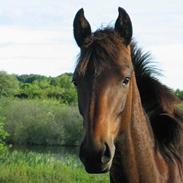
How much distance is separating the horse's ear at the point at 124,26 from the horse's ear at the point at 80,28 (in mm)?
240

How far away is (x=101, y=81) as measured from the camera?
3.38 meters

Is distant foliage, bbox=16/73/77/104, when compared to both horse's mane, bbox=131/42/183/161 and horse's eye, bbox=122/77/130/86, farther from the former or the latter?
horse's eye, bbox=122/77/130/86

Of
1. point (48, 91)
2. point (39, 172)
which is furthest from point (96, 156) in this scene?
point (48, 91)

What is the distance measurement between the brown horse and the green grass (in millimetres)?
8773

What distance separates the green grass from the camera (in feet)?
42.5

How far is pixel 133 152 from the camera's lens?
12.5 ft

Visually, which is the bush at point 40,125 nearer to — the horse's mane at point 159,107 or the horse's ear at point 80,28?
the horse's mane at point 159,107

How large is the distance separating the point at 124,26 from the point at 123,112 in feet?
2.21

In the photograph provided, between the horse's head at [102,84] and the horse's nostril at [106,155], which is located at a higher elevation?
the horse's head at [102,84]

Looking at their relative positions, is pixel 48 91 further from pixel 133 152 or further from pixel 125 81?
pixel 125 81

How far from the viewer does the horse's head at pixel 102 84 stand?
3.12m

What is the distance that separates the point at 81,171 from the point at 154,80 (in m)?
10.4

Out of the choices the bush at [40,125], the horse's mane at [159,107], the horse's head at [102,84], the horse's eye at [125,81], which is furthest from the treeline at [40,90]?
the horse's eye at [125,81]

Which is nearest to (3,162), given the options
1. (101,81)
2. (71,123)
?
(101,81)
